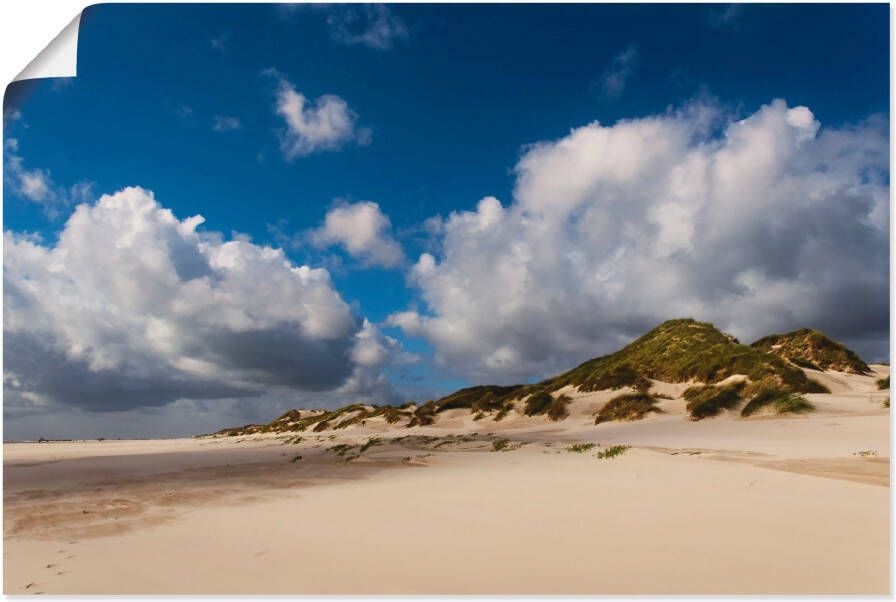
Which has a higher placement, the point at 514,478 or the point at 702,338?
the point at 702,338

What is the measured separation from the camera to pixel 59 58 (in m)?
4.63

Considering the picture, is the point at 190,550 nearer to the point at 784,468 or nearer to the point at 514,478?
the point at 514,478

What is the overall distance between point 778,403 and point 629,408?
272 inches

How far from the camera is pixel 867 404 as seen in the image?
15.7m

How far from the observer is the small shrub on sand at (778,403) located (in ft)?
51.5

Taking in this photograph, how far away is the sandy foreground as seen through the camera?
11.1ft

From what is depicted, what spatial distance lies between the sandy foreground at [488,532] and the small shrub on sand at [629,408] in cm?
1361

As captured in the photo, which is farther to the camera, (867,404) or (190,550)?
(867,404)

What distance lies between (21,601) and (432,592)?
3.01m

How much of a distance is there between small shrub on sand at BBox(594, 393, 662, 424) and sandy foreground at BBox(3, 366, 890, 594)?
44.6ft

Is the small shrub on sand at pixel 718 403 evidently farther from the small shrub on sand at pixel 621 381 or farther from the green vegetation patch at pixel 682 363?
the small shrub on sand at pixel 621 381

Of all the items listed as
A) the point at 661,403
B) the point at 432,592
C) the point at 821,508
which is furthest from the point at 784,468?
the point at 661,403

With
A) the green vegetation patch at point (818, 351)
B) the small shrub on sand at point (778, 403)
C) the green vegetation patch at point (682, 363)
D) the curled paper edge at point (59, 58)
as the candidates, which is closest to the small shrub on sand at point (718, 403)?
the small shrub on sand at point (778, 403)

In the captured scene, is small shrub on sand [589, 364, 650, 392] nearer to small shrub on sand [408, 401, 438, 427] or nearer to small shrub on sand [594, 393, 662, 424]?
small shrub on sand [594, 393, 662, 424]
